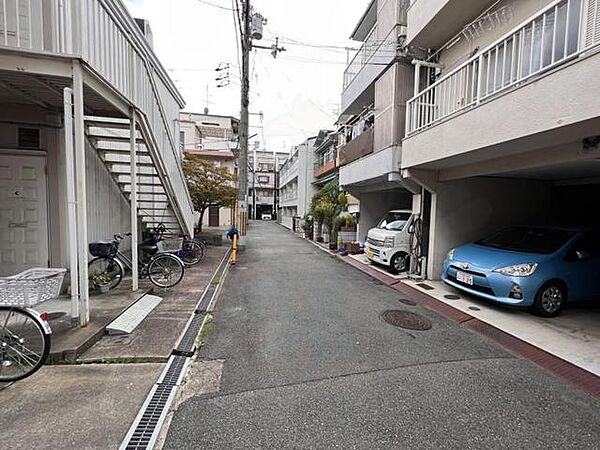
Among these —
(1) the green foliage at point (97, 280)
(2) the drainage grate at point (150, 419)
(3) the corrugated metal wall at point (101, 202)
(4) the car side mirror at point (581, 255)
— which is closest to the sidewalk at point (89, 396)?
(2) the drainage grate at point (150, 419)

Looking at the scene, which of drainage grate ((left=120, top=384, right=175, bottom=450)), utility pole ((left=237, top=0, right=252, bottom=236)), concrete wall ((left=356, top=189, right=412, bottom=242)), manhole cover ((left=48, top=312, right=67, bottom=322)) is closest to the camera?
drainage grate ((left=120, top=384, right=175, bottom=450))

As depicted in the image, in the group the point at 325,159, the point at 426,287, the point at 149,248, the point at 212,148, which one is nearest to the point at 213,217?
the point at 212,148

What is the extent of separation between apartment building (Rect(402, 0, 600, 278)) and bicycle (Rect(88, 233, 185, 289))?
18.1 ft

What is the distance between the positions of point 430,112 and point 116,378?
713cm

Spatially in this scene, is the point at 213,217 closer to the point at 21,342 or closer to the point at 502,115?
the point at 21,342

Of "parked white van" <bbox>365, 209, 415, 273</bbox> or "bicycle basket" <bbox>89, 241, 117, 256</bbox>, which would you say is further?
"parked white van" <bbox>365, 209, 415, 273</bbox>

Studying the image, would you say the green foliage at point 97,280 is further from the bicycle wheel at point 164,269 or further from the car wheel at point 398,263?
the car wheel at point 398,263

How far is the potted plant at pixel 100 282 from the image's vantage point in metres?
5.31

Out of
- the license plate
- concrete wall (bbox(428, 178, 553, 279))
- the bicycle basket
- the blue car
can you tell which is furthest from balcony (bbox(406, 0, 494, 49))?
the bicycle basket

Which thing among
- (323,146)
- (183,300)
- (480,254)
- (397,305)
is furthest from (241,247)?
(323,146)

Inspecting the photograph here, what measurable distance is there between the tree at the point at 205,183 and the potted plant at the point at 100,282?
27.8 ft

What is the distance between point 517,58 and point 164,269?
712 centimetres

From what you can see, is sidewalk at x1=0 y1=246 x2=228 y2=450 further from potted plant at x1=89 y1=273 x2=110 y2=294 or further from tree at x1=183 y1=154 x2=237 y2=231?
tree at x1=183 y1=154 x2=237 y2=231

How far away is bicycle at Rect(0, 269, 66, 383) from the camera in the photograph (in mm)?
2953
